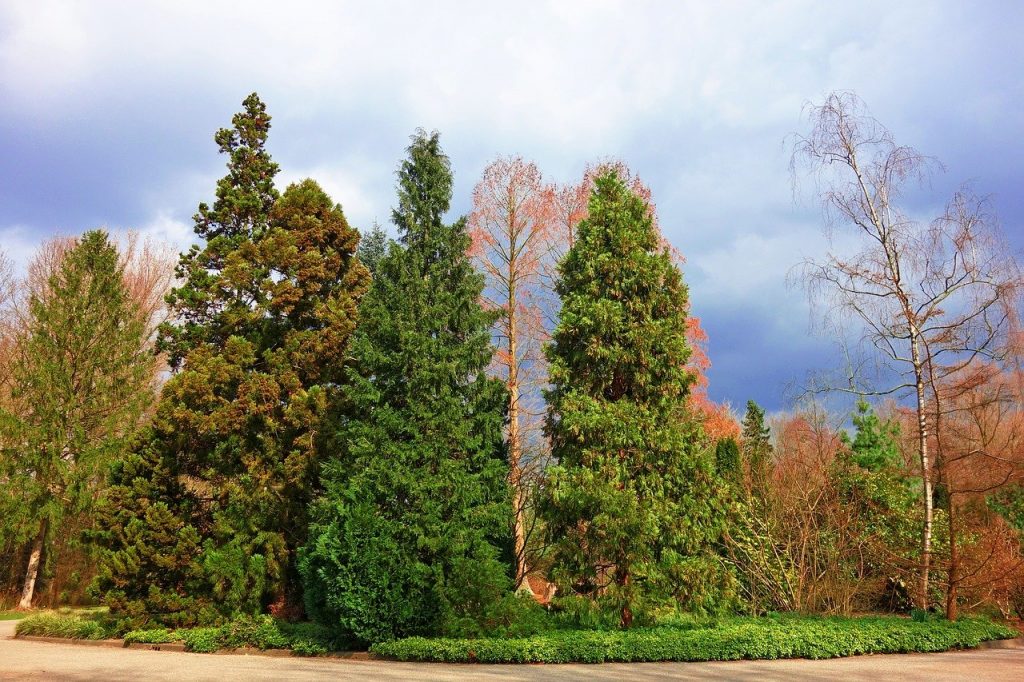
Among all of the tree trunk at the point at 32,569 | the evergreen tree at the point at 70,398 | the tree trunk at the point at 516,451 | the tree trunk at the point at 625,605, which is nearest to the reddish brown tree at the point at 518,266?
the tree trunk at the point at 516,451

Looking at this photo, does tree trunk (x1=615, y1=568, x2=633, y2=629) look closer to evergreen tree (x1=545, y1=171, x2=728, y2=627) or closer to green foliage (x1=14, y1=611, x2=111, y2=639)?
evergreen tree (x1=545, y1=171, x2=728, y2=627)

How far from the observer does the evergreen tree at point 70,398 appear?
17828 mm

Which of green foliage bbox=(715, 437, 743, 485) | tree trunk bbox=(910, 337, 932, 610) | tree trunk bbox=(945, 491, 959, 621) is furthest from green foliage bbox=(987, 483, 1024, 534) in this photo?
green foliage bbox=(715, 437, 743, 485)

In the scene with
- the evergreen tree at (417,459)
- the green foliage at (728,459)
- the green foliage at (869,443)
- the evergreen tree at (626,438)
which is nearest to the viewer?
the evergreen tree at (417,459)

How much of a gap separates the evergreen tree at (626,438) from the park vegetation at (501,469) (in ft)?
0.16

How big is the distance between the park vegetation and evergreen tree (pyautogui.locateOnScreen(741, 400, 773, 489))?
0.74 ft

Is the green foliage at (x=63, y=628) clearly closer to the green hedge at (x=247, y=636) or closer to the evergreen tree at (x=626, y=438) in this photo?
the green hedge at (x=247, y=636)

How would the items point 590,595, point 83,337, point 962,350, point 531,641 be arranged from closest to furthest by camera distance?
point 531,641
point 590,595
point 962,350
point 83,337

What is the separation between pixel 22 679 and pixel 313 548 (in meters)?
4.24

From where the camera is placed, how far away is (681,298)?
38.1 ft

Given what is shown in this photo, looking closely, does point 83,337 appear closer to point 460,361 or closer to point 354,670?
point 460,361

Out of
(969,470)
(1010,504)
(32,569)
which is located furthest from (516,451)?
(32,569)

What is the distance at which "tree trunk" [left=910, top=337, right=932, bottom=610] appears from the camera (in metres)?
12.4

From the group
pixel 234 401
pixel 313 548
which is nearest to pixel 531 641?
pixel 313 548
